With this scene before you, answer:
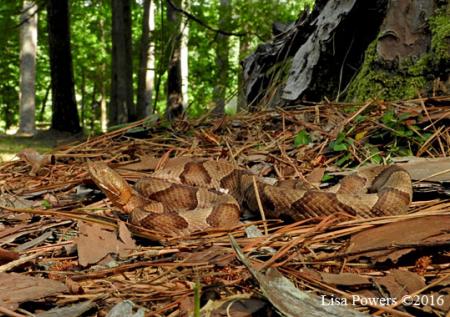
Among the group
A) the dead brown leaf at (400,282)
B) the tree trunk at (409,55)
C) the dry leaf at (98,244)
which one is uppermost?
the tree trunk at (409,55)

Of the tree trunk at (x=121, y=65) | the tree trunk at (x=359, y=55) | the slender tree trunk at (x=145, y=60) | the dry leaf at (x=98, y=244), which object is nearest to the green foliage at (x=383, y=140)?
the tree trunk at (x=359, y=55)

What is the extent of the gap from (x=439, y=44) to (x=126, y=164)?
7.73 ft

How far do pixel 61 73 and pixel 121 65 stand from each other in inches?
59.7

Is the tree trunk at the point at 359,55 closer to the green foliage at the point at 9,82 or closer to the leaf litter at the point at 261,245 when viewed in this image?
the leaf litter at the point at 261,245

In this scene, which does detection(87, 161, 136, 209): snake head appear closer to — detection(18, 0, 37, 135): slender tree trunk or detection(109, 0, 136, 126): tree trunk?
detection(109, 0, 136, 126): tree trunk

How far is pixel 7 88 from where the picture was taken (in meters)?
31.3

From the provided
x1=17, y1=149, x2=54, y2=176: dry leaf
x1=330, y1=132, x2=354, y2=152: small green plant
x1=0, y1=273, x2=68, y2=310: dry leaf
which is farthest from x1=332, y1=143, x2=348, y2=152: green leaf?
x1=17, y1=149, x2=54, y2=176: dry leaf

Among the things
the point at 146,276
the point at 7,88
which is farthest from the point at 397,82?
the point at 7,88

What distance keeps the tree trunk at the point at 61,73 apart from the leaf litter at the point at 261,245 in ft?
24.1

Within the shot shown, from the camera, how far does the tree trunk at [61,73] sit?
10.3 meters

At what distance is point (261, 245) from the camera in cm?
184

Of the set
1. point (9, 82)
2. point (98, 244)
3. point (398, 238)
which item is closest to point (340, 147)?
point (398, 238)

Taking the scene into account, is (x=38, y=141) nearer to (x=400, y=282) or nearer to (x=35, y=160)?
(x=35, y=160)

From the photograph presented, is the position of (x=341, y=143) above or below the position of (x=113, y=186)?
above
